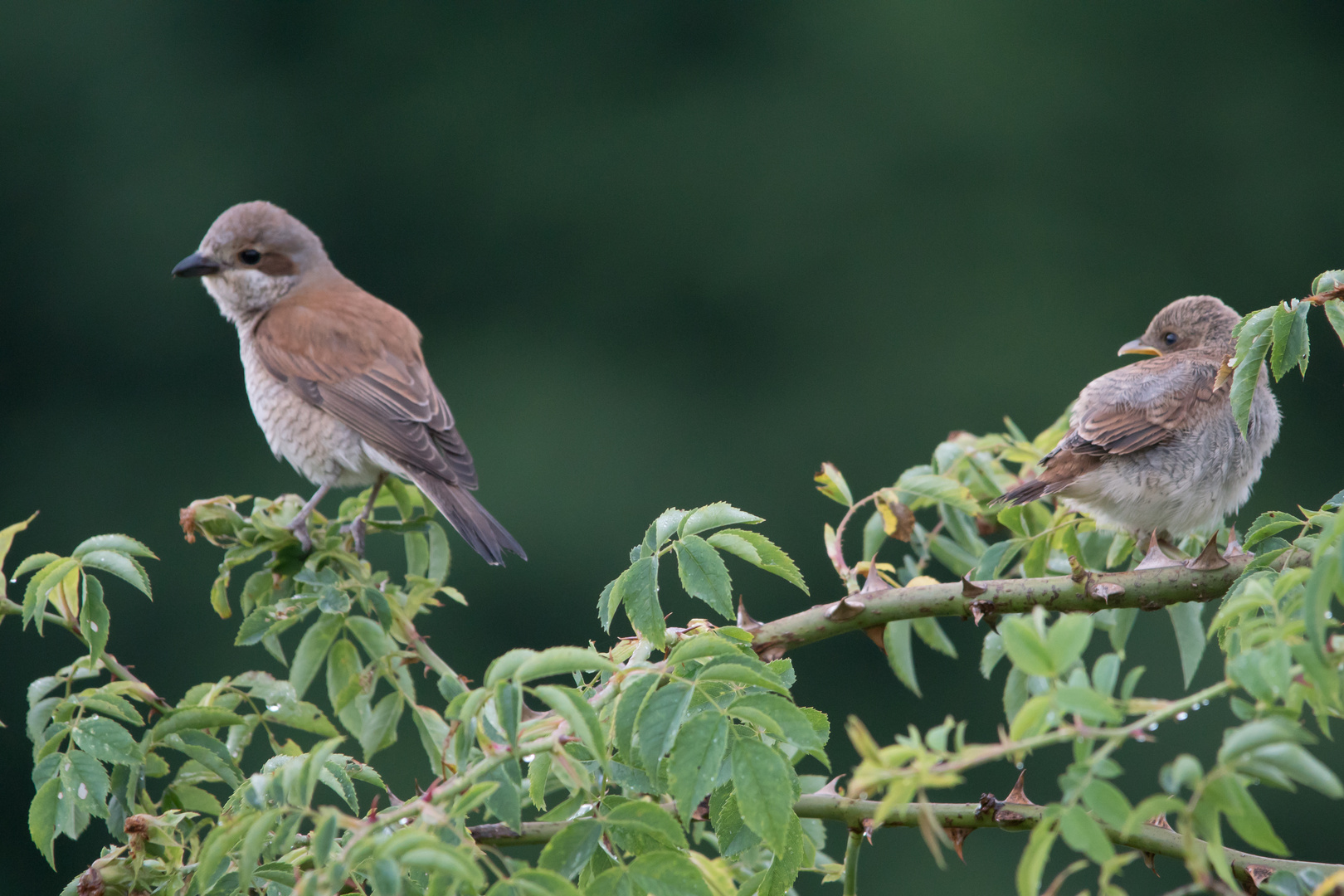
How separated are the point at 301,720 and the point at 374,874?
0.75 meters

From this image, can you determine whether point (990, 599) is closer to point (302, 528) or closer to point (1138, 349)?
point (302, 528)

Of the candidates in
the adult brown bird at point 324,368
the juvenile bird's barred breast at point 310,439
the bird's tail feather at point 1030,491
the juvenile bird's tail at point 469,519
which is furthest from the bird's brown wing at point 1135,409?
the juvenile bird's barred breast at point 310,439

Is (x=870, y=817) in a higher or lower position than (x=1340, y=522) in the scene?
lower

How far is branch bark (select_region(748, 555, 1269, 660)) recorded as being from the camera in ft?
3.99

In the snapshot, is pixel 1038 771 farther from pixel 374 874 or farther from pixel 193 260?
pixel 374 874

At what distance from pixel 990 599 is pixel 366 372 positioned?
8.31 feet

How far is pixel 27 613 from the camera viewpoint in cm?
123

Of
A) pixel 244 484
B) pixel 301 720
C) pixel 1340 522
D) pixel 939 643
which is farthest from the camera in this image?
pixel 244 484

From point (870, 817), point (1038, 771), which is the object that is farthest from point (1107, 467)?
point (1038, 771)

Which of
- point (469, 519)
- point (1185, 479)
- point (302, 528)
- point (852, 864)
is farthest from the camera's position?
point (469, 519)

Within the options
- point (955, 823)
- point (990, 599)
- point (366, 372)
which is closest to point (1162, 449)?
point (990, 599)

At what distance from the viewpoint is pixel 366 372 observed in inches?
136

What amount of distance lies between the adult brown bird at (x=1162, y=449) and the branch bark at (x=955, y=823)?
1060mm

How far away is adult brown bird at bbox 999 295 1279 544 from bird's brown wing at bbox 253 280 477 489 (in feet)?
4.67
